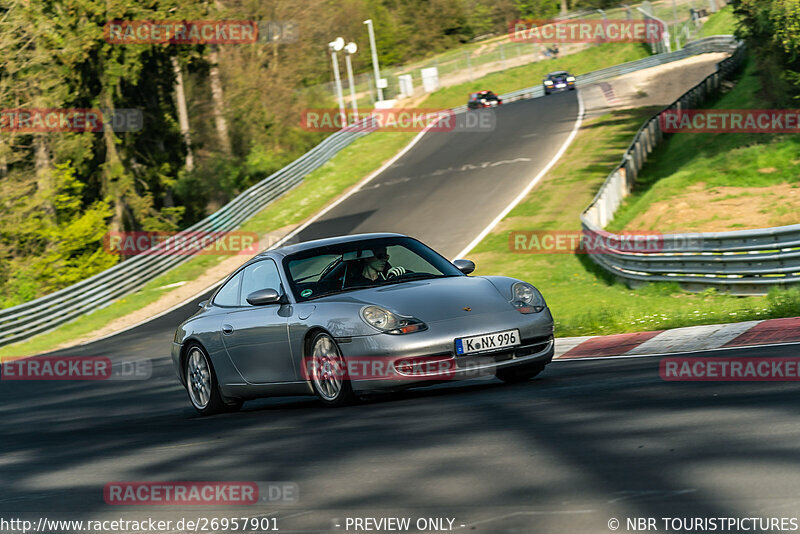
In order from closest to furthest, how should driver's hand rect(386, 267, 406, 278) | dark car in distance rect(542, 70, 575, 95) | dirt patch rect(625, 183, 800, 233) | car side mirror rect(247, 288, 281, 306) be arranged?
car side mirror rect(247, 288, 281, 306), driver's hand rect(386, 267, 406, 278), dirt patch rect(625, 183, 800, 233), dark car in distance rect(542, 70, 575, 95)

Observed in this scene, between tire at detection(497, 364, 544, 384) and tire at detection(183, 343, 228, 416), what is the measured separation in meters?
2.63

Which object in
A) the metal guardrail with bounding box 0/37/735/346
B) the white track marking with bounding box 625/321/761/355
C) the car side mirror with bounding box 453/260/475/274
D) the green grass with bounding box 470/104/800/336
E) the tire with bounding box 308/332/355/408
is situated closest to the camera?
the tire with bounding box 308/332/355/408

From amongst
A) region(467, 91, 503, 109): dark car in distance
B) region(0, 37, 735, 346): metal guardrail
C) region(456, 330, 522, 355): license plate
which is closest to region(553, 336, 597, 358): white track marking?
region(456, 330, 522, 355): license plate

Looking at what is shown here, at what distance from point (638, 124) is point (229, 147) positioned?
21.1 m

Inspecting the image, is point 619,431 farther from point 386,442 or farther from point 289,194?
point 289,194

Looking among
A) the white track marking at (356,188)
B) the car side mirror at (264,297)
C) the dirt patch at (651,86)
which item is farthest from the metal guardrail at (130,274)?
the car side mirror at (264,297)

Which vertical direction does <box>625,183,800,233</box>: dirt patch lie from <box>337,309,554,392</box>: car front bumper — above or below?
below

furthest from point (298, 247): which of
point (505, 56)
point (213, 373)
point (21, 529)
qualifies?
point (505, 56)

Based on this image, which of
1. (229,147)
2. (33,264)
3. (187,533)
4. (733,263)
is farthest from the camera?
(229,147)

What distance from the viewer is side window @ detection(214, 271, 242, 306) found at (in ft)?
33.5

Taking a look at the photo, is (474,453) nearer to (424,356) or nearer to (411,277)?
(424,356)

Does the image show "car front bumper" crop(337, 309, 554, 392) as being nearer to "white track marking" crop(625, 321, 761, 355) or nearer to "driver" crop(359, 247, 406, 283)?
"driver" crop(359, 247, 406, 283)

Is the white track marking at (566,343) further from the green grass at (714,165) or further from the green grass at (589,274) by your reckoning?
the green grass at (714,165)

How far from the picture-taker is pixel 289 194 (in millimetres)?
41875
